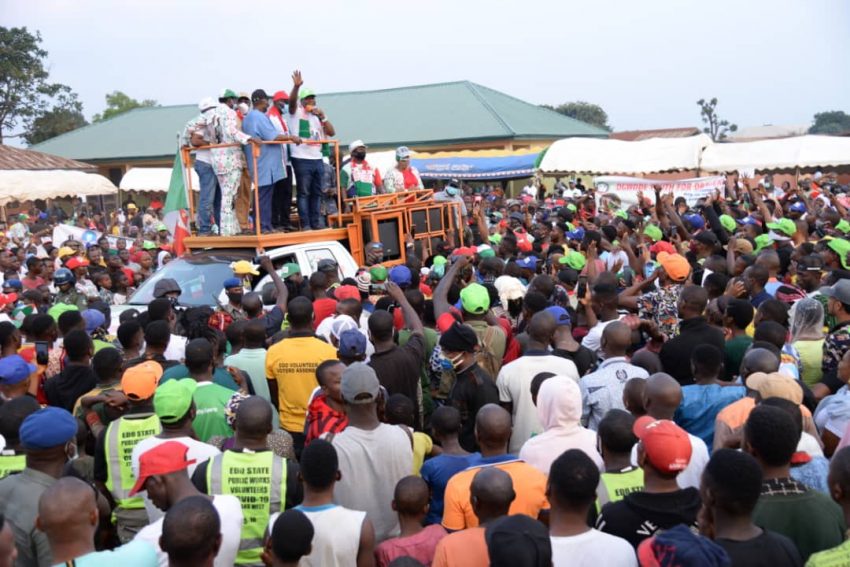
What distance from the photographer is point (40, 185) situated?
27.2 meters

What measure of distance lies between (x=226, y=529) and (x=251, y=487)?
15.6 inches

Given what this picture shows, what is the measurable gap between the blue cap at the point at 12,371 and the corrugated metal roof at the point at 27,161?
98.0 ft

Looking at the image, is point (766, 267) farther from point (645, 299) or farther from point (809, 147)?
point (809, 147)

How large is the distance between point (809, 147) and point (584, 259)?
17.7 metres

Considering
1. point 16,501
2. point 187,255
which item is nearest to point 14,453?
point 16,501

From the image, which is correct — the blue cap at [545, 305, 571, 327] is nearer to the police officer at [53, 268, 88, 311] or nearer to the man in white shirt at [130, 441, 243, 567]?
the man in white shirt at [130, 441, 243, 567]

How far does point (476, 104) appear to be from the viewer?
4288 centimetres

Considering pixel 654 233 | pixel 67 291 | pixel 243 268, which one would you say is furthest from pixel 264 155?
pixel 654 233

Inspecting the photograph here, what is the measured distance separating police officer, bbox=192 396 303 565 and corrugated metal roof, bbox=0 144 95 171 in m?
31.7

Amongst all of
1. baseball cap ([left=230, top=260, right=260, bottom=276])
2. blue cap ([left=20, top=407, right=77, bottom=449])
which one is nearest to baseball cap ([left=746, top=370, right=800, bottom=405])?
blue cap ([left=20, top=407, right=77, bottom=449])

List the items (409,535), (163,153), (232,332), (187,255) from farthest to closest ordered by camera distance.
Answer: (163,153) < (187,255) < (232,332) < (409,535)

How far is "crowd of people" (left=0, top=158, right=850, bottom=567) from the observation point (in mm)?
3232

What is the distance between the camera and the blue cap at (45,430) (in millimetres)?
3914

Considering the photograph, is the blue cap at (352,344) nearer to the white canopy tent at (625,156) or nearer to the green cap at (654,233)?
the green cap at (654,233)
